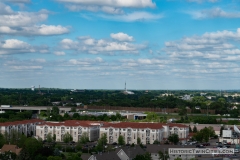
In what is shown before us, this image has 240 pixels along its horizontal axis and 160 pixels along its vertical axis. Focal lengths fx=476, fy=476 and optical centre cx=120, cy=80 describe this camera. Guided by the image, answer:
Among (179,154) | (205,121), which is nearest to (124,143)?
(179,154)

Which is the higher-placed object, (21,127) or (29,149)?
(21,127)

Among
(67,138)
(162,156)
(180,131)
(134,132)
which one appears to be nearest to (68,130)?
(67,138)

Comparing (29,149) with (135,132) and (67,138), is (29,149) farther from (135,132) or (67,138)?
(135,132)

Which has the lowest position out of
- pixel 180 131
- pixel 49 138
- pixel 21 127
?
pixel 49 138

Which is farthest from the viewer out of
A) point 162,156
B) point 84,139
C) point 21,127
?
point 21,127

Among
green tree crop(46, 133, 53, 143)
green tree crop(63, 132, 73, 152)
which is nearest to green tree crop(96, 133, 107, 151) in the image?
green tree crop(63, 132, 73, 152)

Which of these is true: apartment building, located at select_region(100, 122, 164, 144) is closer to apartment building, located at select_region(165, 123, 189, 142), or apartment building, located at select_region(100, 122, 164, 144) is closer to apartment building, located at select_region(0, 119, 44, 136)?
apartment building, located at select_region(165, 123, 189, 142)

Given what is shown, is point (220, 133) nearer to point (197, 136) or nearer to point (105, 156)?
point (197, 136)
